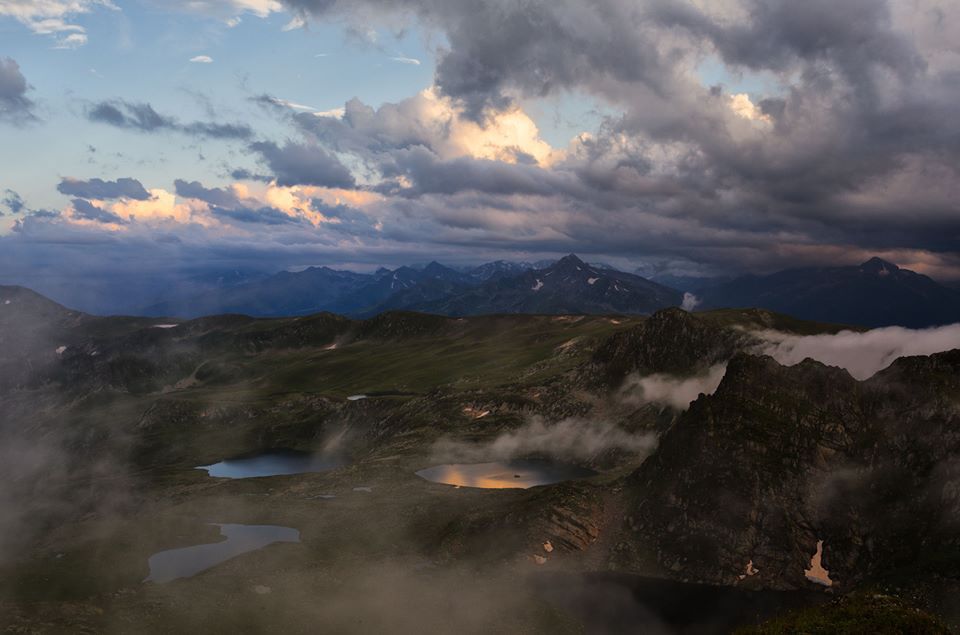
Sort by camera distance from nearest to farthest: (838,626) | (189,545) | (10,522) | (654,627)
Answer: (838,626), (654,627), (189,545), (10,522)

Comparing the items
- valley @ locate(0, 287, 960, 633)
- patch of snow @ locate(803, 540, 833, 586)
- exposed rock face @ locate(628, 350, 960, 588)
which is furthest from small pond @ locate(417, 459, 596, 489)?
patch of snow @ locate(803, 540, 833, 586)

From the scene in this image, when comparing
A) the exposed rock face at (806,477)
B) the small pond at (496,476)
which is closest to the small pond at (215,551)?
the small pond at (496,476)

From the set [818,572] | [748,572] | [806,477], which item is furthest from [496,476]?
[818,572]

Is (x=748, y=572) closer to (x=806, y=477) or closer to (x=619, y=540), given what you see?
(x=619, y=540)

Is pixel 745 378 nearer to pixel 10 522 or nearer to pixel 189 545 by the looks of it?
pixel 189 545

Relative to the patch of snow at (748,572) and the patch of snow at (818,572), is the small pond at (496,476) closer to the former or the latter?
the patch of snow at (748,572)

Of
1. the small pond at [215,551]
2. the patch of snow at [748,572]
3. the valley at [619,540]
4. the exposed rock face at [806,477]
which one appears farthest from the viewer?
the small pond at [215,551]

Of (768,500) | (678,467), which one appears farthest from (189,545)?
(768,500)
